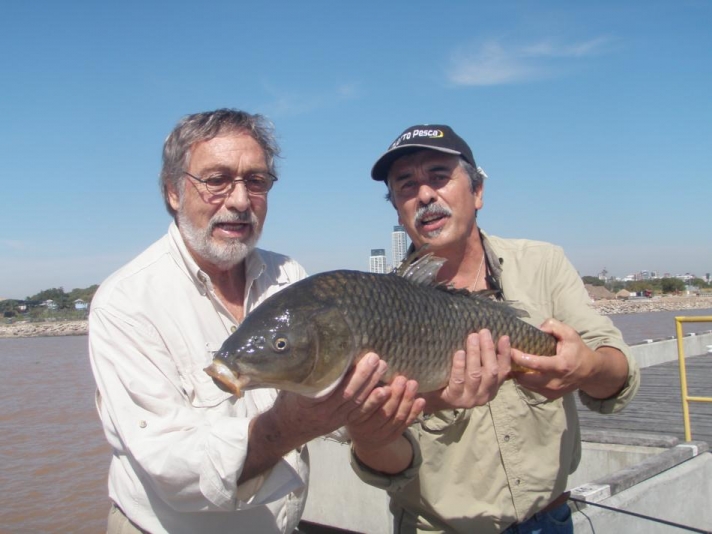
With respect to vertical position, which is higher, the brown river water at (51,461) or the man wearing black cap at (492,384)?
the man wearing black cap at (492,384)

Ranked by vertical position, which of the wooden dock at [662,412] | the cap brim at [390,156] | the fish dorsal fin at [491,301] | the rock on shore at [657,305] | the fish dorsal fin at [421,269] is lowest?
the rock on shore at [657,305]

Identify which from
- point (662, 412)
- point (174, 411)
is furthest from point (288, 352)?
point (662, 412)

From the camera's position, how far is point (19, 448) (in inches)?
521

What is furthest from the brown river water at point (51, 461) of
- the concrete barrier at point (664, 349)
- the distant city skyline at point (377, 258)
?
the concrete barrier at point (664, 349)

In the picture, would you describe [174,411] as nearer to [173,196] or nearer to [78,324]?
[173,196]

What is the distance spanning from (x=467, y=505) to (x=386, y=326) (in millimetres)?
1022

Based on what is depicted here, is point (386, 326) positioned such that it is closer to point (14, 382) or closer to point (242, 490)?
point (242, 490)

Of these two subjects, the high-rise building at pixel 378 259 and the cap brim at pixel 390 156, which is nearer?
the cap brim at pixel 390 156

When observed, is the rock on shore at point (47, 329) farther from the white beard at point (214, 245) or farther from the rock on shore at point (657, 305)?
the white beard at point (214, 245)

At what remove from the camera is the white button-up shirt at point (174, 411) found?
2441mm

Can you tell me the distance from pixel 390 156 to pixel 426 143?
0.22 meters

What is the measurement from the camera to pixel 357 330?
2416 mm

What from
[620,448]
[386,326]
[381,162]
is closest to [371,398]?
[386,326]

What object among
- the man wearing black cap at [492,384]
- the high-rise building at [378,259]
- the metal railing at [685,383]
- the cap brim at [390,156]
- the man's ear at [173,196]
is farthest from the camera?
the metal railing at [685,383]
